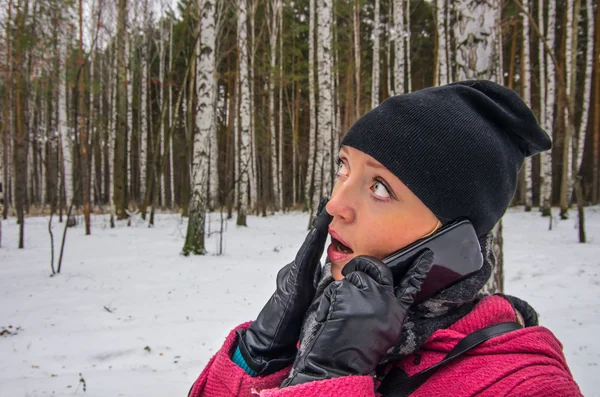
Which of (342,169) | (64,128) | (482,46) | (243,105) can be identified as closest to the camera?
(342,169)

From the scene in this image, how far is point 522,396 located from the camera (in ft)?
2.11

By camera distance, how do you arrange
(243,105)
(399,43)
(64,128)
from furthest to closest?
(399,43) → (243,105) → (64,128)

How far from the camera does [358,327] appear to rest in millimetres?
685

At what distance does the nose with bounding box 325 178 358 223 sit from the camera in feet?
2.80

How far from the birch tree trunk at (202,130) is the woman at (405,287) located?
228 inches

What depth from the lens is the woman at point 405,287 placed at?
0.69m

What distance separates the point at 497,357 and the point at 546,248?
24.5ft

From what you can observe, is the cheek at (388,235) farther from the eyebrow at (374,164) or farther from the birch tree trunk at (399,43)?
the birch tree trunk at (399,43)

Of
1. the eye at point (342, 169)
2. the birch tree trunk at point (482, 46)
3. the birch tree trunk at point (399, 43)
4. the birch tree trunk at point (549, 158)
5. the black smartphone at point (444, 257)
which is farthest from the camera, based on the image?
the birch tree trunk at point (549, 158)

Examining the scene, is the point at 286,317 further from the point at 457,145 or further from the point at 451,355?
the point at 457,145

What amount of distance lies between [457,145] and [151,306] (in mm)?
3965

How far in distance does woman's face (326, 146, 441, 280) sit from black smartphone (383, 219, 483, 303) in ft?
0.11

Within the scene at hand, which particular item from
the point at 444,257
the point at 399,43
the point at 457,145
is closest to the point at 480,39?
the point at 457,145

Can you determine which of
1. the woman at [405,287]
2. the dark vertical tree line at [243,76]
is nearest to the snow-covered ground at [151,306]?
the dark vertical tree line at [243,76]
